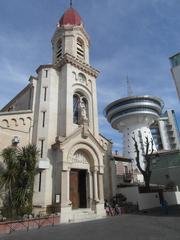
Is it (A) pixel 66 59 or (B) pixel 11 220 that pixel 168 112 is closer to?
(A) pixel 66 59

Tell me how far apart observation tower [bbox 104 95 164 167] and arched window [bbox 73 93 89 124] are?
159ft

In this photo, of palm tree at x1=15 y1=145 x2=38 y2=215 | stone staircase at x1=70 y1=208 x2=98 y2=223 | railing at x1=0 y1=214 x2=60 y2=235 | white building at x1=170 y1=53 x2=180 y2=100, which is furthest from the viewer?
white building at x1=170 y1=53 x2=180 y2=100

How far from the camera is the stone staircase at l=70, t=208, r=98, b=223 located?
15.3 meters

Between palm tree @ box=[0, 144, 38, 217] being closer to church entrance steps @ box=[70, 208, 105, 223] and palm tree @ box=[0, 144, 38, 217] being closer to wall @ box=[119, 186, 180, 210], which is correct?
church entrance steps @ box=[70, 208, 105, 223]

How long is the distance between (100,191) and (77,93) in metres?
10.9

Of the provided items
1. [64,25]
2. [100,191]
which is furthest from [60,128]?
[64,25]

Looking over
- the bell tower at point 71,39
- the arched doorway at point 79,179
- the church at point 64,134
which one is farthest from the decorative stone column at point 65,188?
the bell tower at point 71,39

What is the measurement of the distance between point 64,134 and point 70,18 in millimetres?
17319

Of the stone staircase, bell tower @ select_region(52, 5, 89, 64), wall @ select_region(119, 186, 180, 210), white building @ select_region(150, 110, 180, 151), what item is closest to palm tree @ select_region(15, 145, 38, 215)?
the stone staircase

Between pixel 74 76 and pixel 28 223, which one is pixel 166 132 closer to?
pixel 74 76

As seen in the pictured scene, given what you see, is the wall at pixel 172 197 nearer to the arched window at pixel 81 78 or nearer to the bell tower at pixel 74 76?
the bell tower at pixel 74 76

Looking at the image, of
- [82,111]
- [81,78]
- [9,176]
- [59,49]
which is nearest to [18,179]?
[9,176]

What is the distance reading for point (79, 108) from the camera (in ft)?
70.5

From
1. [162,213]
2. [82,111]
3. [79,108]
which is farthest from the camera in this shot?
[79,108]
